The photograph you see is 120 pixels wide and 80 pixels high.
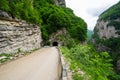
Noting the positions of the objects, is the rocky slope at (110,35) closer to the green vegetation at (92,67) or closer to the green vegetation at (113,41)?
the green vegetation at (113,41)

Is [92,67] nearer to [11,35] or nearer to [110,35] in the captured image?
[11,35]

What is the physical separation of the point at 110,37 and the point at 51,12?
324ft

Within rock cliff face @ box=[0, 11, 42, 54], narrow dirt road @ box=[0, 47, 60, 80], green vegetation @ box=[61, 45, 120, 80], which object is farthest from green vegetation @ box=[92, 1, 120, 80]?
narrow dirt road @ box=[0, 47, 60, 80]

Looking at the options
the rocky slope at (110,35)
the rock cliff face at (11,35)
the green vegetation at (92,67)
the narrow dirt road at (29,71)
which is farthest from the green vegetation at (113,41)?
the narrow dirt road at (29,71)

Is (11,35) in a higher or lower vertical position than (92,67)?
higher

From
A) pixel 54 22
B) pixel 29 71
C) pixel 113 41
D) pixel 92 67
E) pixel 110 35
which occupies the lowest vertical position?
pixel 113 41

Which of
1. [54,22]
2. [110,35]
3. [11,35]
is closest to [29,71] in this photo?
[11,35]

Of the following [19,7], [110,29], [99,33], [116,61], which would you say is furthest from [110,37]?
[19,7]

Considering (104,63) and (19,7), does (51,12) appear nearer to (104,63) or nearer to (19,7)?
(19,7)

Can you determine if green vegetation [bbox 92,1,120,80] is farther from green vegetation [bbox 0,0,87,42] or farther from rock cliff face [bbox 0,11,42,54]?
rock cliff face [bbox 0,11,42,54]

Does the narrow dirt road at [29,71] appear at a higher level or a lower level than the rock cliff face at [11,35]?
lower

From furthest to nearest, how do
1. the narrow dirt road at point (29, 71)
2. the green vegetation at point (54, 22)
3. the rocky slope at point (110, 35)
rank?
1. the rocky slope at point (110, 35)
2. the green vegetation at point (54, 22)
3. the narrow dirt road at point (29, 71)

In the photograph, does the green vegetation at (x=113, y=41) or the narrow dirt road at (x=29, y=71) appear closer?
the narrow dirt road at (x=29, y=71)

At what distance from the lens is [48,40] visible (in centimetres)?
Answer: 5431
